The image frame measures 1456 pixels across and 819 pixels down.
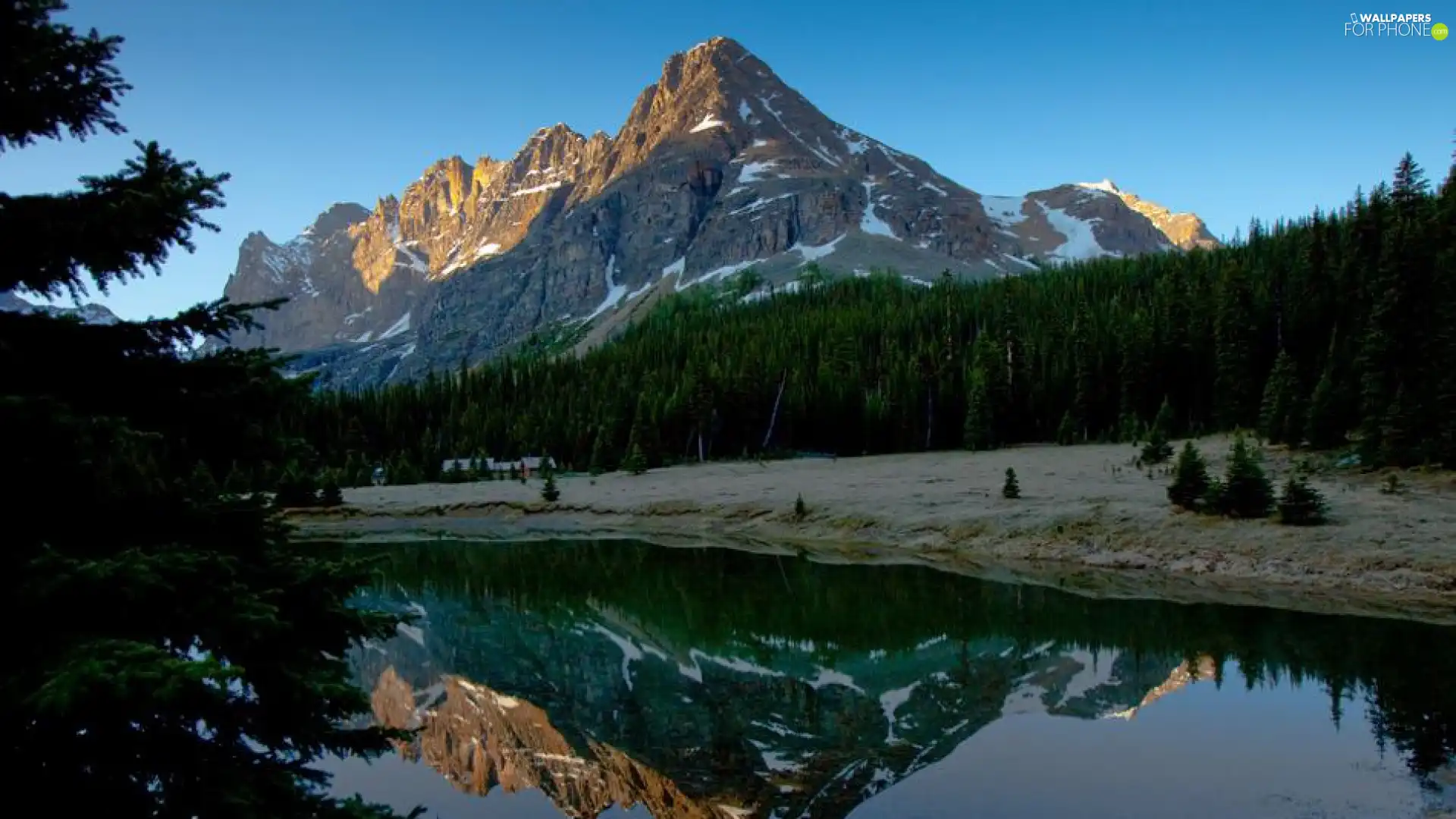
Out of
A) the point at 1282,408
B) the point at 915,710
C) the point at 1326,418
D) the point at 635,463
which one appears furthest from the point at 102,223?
the point at 635,463

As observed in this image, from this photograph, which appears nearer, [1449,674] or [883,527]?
[1449,674]

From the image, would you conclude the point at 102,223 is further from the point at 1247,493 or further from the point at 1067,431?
the point at 1067,431

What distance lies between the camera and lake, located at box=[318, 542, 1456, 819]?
1445cm

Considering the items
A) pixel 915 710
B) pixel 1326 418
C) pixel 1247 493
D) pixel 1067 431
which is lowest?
pixel 915 710

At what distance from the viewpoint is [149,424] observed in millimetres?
7000

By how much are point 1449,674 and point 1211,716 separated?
6222 mm

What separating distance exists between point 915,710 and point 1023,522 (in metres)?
24.7

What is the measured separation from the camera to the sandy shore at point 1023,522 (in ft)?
99.6

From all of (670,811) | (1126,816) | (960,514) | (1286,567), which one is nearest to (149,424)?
(670,811)

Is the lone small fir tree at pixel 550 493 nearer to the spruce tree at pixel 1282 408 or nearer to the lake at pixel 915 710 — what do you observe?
the lake at pixel 915 710

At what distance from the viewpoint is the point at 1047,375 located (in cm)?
8619

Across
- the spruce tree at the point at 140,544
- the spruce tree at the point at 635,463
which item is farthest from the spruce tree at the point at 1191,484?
the spruce tree at the point at 635,463

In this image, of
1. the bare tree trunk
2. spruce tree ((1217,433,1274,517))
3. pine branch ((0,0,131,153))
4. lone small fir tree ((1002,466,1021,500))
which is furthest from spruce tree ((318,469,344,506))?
pine branch ((0,0,131,153))

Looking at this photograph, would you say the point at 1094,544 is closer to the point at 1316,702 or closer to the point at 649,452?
the point at 1316,702
